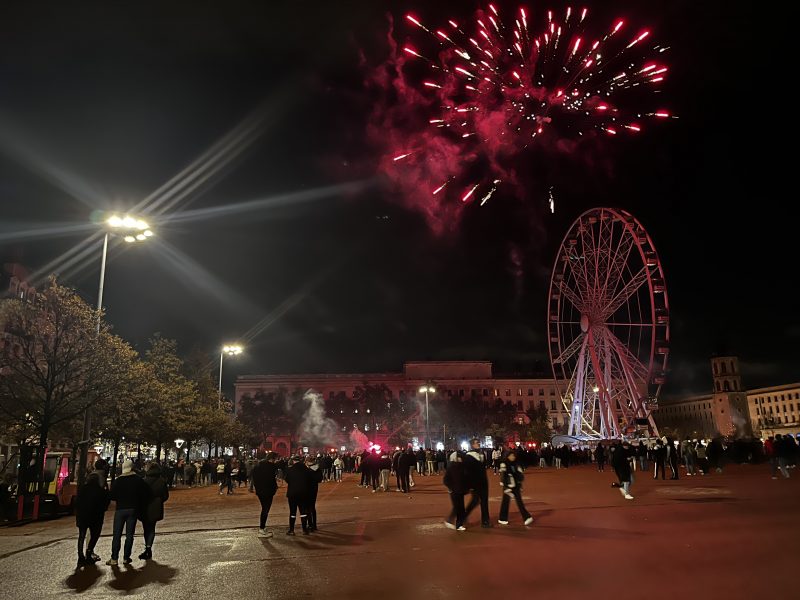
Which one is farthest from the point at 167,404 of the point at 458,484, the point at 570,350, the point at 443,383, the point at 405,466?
the point at 443,383

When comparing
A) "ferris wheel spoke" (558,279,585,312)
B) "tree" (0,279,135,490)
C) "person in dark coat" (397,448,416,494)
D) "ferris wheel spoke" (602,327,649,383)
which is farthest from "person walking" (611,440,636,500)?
"ferris wheel spoke" (558,279,585,312)

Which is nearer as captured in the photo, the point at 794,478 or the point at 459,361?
the point at 794,478

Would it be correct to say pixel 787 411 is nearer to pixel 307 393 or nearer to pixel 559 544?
pixel 307 393

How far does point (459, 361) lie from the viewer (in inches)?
5172

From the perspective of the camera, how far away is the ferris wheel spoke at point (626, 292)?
44.2 metres

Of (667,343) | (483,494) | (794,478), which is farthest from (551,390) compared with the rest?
(483,494)

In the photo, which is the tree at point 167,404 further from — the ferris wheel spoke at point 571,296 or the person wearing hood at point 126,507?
the ferris wheel spoke at point 571,296

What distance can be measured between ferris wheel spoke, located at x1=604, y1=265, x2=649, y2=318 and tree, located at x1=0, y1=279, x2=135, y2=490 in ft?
113

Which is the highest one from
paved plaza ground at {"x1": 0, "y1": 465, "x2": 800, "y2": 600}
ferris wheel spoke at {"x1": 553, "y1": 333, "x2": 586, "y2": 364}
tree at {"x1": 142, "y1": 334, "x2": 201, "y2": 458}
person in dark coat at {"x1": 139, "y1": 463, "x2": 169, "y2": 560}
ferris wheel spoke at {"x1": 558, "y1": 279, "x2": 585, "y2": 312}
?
ferris wheel spoke at {"x1": 558, "y1": 279, "x2": 585, "y2": 312}

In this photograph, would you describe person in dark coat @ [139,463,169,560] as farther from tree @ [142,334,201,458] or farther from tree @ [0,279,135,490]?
tree @ [142,334,201,458]

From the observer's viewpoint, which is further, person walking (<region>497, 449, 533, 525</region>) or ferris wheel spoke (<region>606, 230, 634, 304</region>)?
ferris wheel spoke (<region>606, 230, 634, 304</region>)

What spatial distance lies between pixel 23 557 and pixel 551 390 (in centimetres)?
12830

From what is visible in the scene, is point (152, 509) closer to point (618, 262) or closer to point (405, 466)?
point (405, 466)

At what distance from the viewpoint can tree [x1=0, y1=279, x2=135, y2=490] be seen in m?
22.9
